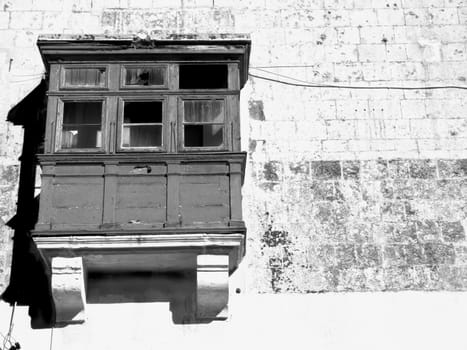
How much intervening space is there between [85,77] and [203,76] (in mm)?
1713

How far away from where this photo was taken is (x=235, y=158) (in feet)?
40.3

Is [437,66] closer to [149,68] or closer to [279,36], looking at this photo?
[279,36]

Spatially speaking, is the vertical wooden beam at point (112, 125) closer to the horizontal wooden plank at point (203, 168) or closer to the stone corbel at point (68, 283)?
the horizontal wooden plank at point (203, 168)

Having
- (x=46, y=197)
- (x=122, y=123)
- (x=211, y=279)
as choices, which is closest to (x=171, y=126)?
(x=122, y=123)

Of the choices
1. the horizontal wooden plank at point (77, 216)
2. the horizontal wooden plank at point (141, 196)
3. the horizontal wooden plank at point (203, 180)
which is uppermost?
the horizontal wooden plank at point (203, 180)

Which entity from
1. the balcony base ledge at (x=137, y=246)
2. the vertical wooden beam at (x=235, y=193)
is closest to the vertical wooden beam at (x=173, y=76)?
the vertical wooden beam at (x=235, y=193)

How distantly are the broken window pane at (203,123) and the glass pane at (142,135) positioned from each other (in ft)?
1.37

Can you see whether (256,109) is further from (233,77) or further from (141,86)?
(141,86)

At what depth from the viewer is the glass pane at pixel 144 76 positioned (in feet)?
42.3

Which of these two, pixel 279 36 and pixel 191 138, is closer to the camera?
pixel 191 138

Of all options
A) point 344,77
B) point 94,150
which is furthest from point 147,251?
point 344,77

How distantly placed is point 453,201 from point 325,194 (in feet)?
6.13

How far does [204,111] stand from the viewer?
12.7 metres

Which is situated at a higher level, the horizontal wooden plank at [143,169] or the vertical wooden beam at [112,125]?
the vertical wooden beam at [112,125]
